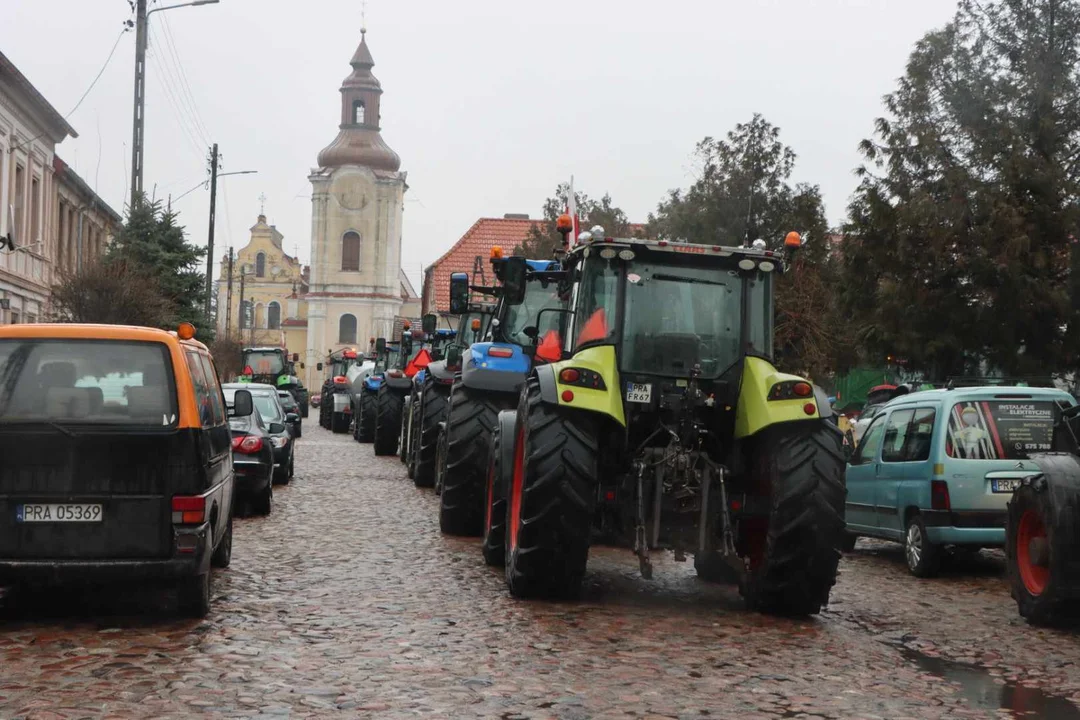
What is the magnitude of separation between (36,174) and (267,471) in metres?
28.4

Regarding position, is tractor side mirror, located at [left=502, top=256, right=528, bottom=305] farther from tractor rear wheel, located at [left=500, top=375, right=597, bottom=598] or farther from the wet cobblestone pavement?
the wet cobblestone pavement

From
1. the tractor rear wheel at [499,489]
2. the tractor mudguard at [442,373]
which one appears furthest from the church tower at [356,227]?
the tractor rear wheel at [499,489]

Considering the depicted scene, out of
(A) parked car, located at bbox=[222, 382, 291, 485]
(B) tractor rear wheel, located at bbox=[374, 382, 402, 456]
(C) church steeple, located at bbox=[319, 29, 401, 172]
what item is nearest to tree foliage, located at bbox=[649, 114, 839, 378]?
(B) tractor rear wheel, located at bbox=[374, 382, 402, 456]

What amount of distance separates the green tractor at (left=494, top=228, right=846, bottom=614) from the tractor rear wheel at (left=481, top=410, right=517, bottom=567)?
0.54 meters

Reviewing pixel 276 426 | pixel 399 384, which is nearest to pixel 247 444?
pixel 276 426

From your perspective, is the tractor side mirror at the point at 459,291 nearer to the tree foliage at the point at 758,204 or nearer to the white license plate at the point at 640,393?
the white license plate at the point at 640,393

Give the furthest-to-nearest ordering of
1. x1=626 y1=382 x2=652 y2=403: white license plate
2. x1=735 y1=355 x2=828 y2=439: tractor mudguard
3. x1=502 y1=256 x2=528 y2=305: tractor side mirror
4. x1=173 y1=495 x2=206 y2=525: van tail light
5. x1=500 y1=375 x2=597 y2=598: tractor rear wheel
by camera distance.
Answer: x1=502 y1=256 x2=528 y2=305: tractor side mirror → x1=626 y1=382 x2=652 y2=403: white license plate → x1=735 y1=355 x2=828 y2=439: tractor mudguard → x1=500 y1=375 x2=597 y2=598: tractor rear wheel → x1=173 y1=495 x2=206 y2=525: van tail light

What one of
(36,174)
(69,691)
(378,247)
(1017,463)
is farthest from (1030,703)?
(378,247)

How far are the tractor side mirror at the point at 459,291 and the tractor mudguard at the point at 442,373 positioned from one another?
4.63 metres

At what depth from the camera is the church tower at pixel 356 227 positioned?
352ft

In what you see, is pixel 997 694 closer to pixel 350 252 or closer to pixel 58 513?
pixel 58 513

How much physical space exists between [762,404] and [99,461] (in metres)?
4.26

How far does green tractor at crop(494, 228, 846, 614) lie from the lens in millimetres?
10258

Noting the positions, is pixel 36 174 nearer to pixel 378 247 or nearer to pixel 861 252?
pixel 861 252
